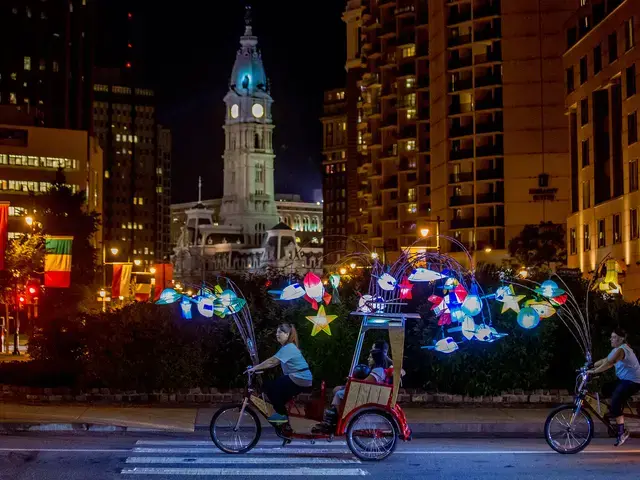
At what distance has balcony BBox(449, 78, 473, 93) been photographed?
3602 inches

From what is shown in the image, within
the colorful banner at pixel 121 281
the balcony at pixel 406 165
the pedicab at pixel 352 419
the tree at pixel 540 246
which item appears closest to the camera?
the pedicab at pixel 352 419

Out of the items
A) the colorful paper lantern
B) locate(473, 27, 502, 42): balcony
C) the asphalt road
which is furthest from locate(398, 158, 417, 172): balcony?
the asphalt road

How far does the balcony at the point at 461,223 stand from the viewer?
90.8 metres

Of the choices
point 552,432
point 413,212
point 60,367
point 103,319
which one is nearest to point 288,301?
point 103,319

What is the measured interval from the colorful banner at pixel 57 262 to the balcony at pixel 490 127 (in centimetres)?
5339

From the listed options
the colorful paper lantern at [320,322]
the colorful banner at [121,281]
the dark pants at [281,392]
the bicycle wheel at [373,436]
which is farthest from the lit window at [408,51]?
the bicycle wheel at [373,436]

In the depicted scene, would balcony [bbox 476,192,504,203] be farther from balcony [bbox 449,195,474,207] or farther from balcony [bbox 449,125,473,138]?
balcony [bbox 449,125,473,138]

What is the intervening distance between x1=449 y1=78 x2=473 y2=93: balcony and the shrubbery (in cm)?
6824

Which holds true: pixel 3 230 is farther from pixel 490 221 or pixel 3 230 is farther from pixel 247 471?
pixel 490 221

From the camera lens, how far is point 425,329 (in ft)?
77.8

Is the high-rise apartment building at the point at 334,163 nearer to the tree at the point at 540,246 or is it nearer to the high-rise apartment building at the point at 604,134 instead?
the tree at the point at 540,246

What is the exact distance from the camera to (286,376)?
15.1m

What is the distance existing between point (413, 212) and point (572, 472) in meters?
92.5

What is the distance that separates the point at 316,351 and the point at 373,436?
9152 millimetres
